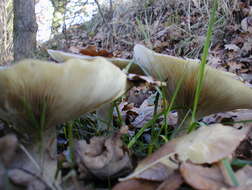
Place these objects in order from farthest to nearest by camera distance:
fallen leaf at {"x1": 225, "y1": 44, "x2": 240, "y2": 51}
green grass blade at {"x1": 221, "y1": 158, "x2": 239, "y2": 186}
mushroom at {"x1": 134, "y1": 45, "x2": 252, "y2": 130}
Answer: fallen leaf at {"x1": 225, "y1": 44, "x2": 240, "y2": 51} < mushroom at {"x1": 134, "y1": 45, "x2": 252, "y2": 130} < green grass blade at {"x1": 221, "y1": 158, "x2": 239, "y2": 186}

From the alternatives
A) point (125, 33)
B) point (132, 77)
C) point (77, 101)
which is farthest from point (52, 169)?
point (125, 33)

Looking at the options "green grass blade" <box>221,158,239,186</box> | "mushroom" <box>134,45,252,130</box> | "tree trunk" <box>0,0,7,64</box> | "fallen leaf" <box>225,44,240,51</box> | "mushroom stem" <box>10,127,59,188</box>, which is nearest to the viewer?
"green grass blade" <box>221,158,239,186</box>

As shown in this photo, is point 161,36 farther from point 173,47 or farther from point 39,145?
point 39,145

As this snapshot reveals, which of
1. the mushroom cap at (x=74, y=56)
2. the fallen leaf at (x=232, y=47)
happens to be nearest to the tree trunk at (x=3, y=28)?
the fallen leaf at (x=232, y=47)

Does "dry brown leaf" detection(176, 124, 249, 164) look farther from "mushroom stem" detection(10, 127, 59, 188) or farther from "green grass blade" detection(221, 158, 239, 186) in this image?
"mushroom stem" detection(10, 127, 59, 188)

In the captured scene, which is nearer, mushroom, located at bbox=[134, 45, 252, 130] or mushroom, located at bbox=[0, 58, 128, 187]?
mushroom, located at bbox=[0, 58, 128, 187]

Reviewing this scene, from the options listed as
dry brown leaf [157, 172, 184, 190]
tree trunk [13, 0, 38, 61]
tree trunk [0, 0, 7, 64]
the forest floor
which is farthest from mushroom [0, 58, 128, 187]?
tree trunk [0, 0, 7, 64]
